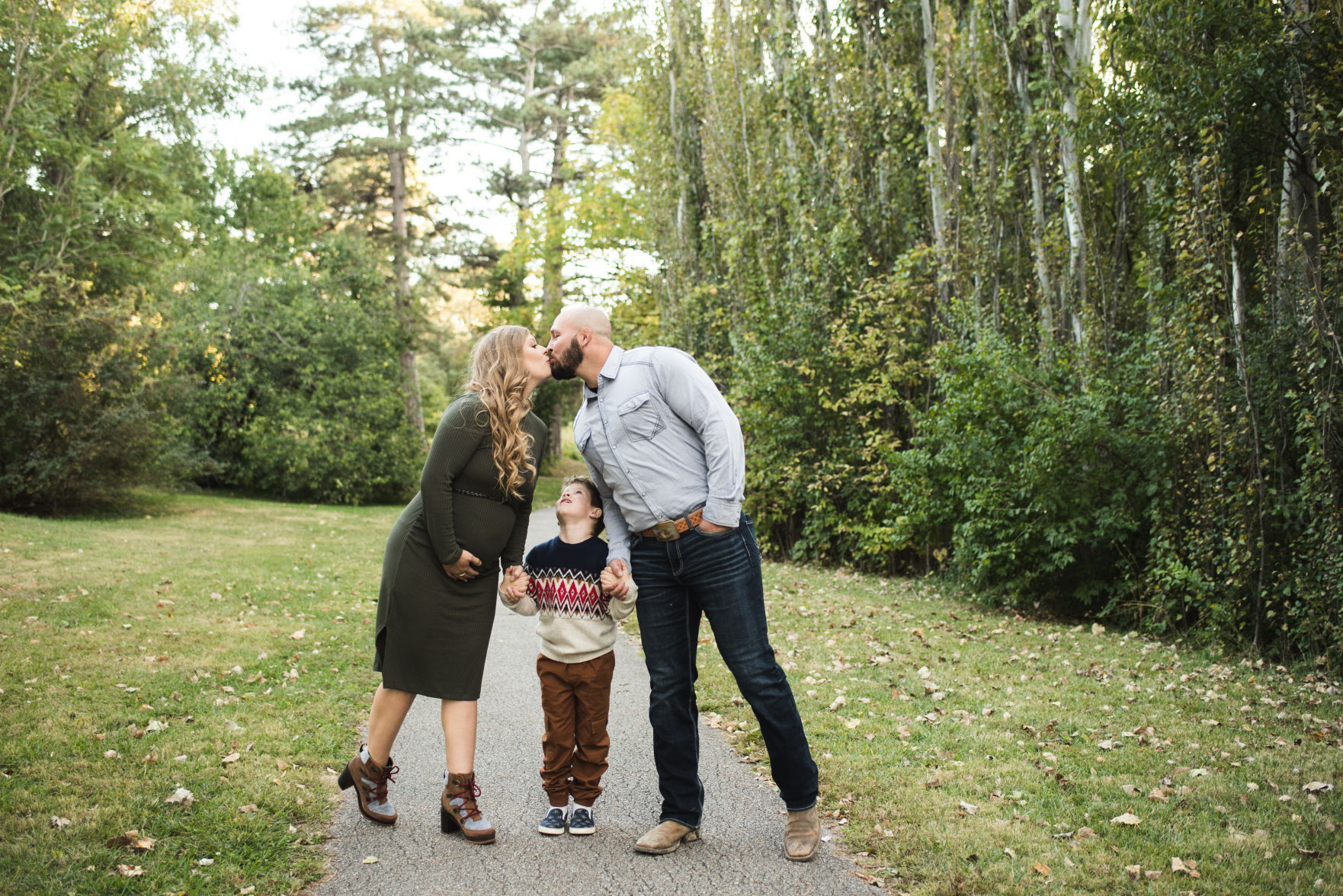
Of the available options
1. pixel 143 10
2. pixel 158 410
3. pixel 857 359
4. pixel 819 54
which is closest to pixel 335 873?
pixel 857 359

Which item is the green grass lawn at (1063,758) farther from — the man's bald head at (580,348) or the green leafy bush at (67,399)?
the green leafy bush at (67,399)

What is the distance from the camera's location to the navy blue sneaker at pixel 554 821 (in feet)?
13.2

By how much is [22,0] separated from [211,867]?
71.2 ft

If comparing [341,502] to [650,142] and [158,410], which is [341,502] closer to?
[158,410]

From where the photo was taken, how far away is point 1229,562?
723cm

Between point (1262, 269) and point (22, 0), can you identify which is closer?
point (1262, 269)

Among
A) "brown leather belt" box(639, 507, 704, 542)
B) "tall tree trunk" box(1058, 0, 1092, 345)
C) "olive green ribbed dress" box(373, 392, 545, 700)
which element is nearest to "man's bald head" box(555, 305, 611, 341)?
"olive green ribbed dress" box(373, 392, 545, 700)

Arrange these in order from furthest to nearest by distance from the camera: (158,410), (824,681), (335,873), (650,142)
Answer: (650,142) → (158,410) → (824,681) → (335,873)

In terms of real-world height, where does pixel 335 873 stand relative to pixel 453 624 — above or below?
below

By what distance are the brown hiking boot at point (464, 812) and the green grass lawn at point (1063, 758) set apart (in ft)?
5.01

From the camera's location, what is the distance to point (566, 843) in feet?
12.9

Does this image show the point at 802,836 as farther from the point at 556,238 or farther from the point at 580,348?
the point at 556,238

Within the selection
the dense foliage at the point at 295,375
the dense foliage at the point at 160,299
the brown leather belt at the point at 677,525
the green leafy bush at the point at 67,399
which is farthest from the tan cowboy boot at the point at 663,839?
the dense foliage at the point at 295,375

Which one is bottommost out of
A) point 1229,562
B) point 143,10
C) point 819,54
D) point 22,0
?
point 1229,562
